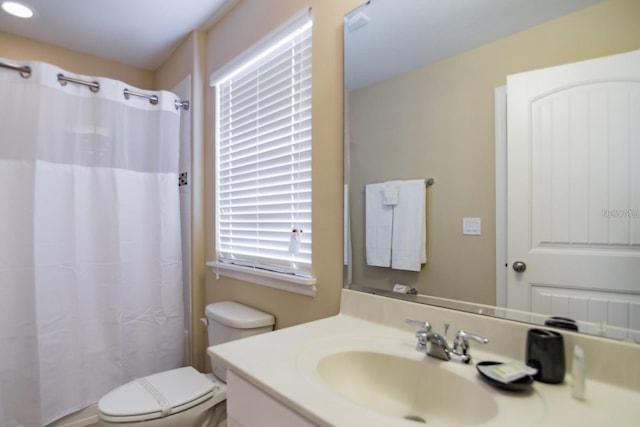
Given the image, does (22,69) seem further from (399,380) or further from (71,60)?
(399,380)

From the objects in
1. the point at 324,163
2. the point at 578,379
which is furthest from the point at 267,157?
the point at 578,379

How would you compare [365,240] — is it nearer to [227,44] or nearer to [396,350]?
[396,350]

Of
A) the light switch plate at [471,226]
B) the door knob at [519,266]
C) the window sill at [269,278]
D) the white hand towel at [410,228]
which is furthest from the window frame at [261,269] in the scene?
the door knob at [519,266]

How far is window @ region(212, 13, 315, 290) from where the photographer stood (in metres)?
1.46

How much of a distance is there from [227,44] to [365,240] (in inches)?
56.6

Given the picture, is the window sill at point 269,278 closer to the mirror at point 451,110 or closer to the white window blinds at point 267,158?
the white window blinds at point 267,158

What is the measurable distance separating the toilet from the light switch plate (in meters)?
0.96

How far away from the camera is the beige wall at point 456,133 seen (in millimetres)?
795

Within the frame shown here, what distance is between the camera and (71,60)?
7.71 ft

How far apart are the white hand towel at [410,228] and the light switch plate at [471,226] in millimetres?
132

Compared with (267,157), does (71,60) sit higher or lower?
higher

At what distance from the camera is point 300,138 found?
147 centimetres

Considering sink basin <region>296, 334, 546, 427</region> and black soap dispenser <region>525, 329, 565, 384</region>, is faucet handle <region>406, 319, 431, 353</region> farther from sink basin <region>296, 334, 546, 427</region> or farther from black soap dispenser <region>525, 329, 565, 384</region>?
black soap dispenser <region>525, 329, 565, 384</region>

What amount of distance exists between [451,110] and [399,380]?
79cm
